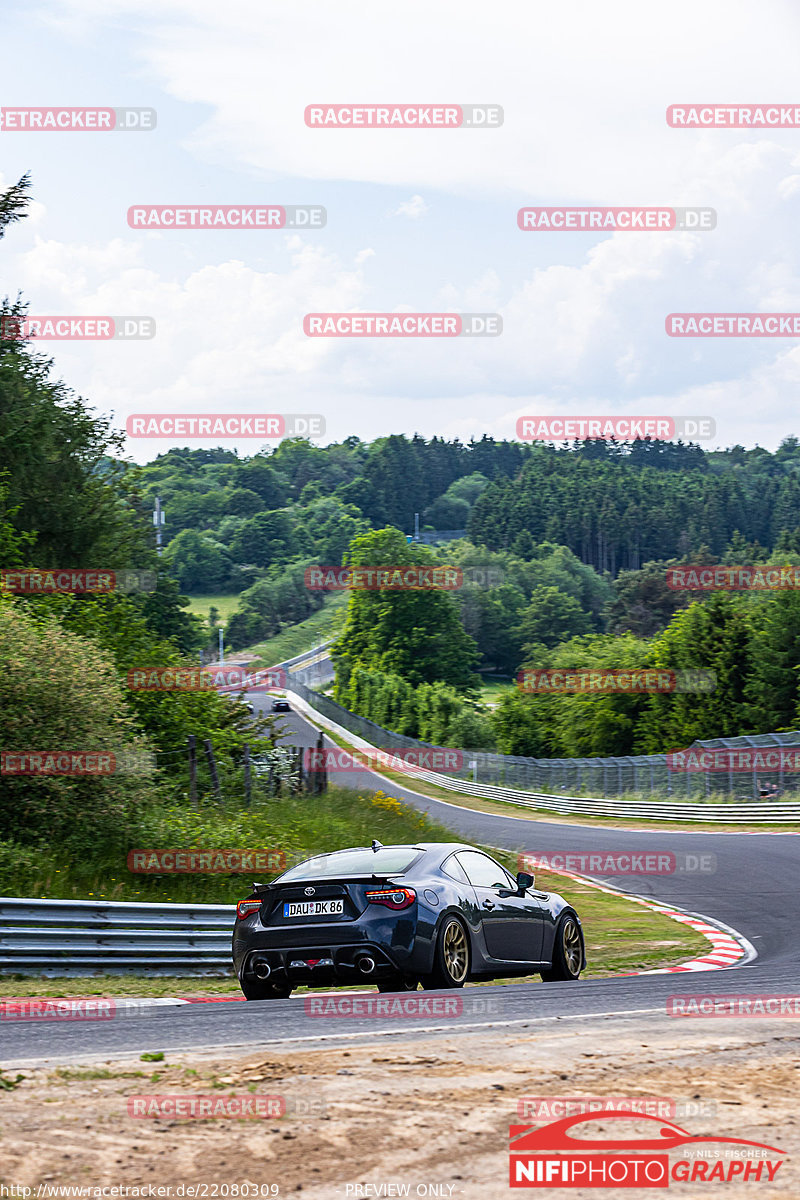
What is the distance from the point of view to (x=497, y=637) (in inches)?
5876

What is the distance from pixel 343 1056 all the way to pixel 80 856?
969cm

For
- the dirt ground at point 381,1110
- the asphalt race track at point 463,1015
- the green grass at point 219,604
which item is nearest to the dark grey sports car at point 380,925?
the asphalt race track at point 463,1015

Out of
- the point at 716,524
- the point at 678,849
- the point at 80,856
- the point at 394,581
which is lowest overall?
the point at 678,849

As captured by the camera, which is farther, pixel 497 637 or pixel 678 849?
pixel 497 637

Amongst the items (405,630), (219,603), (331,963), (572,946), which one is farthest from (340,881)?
(219,603)

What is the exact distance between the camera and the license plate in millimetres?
9359

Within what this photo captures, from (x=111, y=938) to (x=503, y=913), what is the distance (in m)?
3.82

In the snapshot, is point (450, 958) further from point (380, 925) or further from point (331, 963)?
point (331, 963)

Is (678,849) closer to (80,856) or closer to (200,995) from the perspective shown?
(80,856)

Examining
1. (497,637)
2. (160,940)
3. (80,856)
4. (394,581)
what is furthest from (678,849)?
(497,637)

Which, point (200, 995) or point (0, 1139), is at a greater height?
point (0, 1139)

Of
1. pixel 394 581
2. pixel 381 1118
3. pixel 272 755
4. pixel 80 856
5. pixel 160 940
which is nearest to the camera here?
pixel 381 1118

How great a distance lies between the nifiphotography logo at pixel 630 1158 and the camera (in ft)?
14.6

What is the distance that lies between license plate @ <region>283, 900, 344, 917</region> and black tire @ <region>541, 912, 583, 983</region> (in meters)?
2.68
